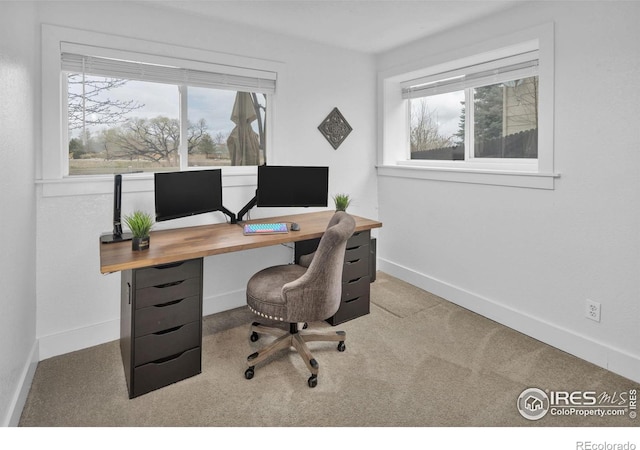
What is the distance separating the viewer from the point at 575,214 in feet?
8.27

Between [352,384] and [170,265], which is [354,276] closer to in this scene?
[352,384]

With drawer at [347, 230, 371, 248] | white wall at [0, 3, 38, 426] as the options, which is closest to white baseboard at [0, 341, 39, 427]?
white wall at [0, 3, 38, 426]

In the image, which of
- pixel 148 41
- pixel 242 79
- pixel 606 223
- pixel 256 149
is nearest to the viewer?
pixel 606 223

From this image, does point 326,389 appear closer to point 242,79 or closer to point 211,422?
point 211,422

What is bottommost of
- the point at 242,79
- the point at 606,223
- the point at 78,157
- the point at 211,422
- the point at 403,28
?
the point at 211,422

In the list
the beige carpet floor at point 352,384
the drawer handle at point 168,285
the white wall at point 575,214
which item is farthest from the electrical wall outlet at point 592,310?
the drawer handle at point 168,285

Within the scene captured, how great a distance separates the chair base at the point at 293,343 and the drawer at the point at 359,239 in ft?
2.43

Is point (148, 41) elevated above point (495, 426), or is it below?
above

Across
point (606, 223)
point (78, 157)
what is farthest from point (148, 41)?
point (606, 223)

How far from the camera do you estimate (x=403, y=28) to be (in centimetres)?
324

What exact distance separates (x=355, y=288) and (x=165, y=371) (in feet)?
4.94

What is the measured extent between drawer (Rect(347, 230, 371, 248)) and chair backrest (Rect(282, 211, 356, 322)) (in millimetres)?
789

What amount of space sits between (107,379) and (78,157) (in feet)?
4.94

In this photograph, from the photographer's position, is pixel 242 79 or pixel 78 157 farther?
pixel 242 79
